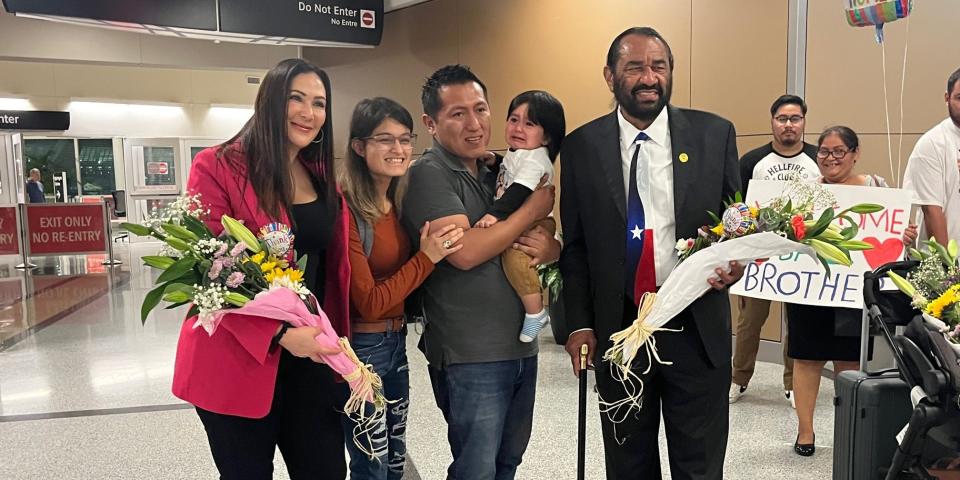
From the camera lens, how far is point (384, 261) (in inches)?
84.8

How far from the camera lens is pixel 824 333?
3346 millimetres

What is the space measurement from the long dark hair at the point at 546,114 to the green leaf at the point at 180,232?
3.83 feet

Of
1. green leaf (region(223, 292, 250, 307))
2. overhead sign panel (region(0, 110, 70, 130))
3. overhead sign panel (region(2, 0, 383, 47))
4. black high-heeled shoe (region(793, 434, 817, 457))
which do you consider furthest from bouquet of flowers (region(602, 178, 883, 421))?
overhead sign panel (region(0, 110, 70, 130))

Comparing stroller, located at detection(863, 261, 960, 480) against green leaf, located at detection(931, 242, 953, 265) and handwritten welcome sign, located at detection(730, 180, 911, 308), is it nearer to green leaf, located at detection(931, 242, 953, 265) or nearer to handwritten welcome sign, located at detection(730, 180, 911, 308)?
green leaf, located at detection(931, 242, 953, 265)

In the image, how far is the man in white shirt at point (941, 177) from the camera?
3.18 meters

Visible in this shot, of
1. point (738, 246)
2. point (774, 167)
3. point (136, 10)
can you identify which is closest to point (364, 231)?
point (738, 246)

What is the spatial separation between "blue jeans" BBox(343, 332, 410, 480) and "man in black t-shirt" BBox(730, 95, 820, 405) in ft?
8.82

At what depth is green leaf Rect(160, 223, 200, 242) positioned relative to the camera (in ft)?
5.22

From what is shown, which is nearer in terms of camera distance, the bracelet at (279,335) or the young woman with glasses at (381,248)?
the bracelet at (279,335)

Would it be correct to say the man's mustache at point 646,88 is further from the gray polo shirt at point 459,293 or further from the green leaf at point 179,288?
the green leaf at point 179,288

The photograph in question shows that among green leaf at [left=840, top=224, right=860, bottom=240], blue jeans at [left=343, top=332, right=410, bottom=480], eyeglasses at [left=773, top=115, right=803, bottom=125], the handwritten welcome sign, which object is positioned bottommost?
blue jeans at [left=343, top=332, right=410, bottom=480]

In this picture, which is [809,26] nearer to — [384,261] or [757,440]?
[757,440]

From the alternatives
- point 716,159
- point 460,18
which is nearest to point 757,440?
point 716,159

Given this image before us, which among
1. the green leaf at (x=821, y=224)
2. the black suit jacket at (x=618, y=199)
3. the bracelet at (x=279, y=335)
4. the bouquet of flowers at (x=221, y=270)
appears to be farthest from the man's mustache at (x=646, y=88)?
the bracelet at (x=279, y=335)
